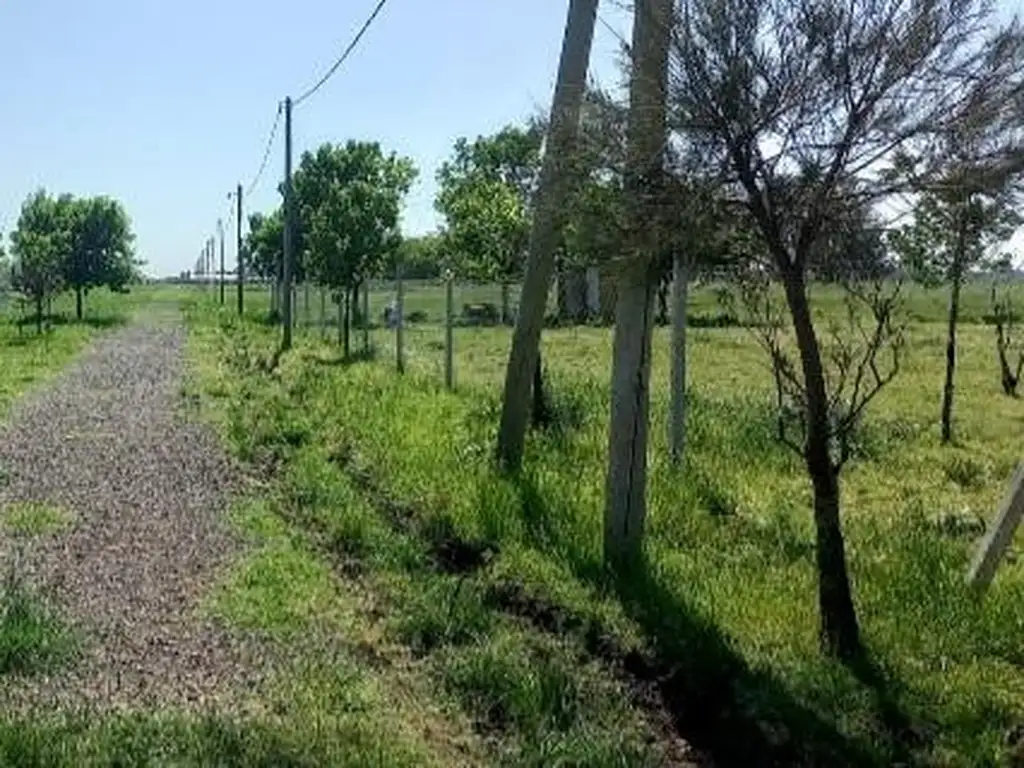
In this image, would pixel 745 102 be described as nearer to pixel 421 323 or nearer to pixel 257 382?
pixel 257 382

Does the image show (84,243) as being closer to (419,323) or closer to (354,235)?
(419,323)

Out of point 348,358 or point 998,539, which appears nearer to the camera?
point 998,539

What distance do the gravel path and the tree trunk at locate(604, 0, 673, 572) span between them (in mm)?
2580

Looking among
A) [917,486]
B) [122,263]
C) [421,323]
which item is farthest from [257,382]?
[122,263]

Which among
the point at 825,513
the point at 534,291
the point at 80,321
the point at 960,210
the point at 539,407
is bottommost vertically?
the point at 80,321

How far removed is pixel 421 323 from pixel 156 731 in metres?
46.6

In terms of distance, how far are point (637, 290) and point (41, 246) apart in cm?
5114

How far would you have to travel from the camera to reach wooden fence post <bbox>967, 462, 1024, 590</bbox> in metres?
7.42

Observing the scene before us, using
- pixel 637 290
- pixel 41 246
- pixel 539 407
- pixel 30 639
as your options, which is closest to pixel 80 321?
pixel 41 246

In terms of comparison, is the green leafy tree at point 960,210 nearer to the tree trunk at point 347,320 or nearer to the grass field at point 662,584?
the grass field at point 662,584

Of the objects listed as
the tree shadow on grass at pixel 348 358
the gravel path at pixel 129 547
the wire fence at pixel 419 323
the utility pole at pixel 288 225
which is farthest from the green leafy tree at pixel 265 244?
Answer: the gravel path at pixel 129 547

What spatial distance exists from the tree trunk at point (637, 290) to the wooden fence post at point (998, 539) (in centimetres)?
198

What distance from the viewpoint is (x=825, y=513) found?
257 inches

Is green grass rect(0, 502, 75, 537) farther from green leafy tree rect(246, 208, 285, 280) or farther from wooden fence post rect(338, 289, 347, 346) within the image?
green leafy tree rect(246, 208, 285, 280)
